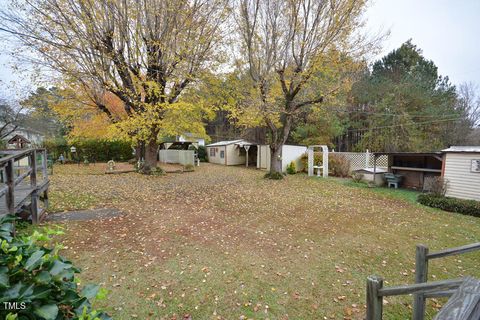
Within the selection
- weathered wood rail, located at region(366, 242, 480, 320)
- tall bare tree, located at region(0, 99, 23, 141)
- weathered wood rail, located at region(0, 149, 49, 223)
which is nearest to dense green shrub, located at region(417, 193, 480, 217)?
weathered wood rail, located at region(366, 242, 480, 320)

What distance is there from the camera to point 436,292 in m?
1.71

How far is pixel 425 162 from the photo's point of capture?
10.8 metres

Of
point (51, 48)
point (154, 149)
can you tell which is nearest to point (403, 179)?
point (154, 149)

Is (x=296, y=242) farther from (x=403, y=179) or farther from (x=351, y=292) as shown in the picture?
(x=403, y=179)

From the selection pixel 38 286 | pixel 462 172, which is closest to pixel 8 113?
pixel 38 286

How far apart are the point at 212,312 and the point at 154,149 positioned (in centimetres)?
1137

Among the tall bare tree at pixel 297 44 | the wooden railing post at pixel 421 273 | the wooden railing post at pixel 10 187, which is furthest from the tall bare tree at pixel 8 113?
the wooden railing post at pixel 421 273

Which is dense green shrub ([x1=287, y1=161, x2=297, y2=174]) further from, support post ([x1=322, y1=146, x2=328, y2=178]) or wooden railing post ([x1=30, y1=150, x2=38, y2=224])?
wooden railing post ([x1=30, y1=150, x2=38, y2=224])

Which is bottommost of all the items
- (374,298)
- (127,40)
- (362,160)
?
(374,298)

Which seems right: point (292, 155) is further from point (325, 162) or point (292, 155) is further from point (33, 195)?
point (33, 195)

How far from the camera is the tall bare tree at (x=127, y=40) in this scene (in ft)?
28.6

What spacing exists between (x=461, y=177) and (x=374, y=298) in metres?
9.46

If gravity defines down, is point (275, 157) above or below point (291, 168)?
above

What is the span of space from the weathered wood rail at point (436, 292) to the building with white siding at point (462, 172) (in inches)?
323
